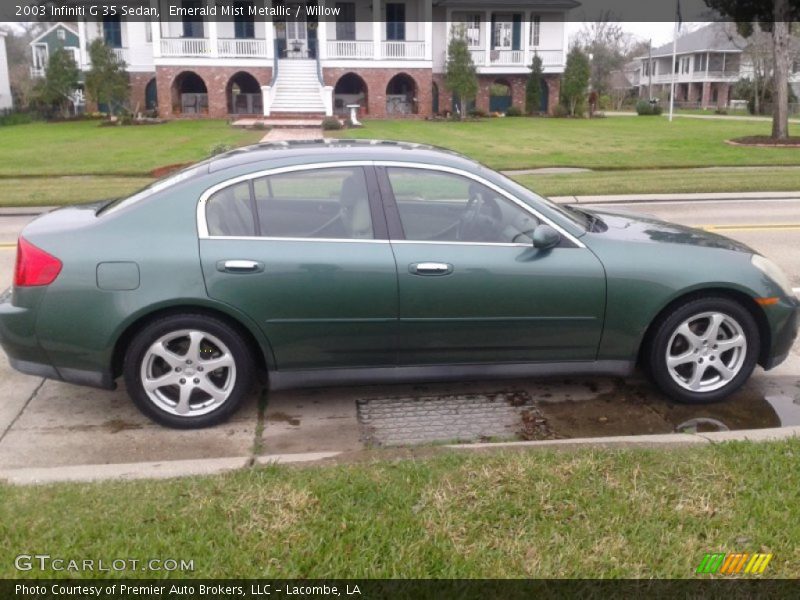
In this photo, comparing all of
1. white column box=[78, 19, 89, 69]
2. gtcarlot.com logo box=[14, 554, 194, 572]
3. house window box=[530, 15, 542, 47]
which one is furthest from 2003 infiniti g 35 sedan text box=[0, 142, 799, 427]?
house window box=[530, 15, 542, 47]

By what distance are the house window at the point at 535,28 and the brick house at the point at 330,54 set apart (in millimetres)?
53

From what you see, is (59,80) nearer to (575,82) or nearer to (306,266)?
(575,82)

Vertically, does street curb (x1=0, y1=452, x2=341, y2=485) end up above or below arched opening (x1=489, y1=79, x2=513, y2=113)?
below

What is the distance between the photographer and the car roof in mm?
4918

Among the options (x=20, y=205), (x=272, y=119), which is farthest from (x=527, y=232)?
(x=272, y=119)

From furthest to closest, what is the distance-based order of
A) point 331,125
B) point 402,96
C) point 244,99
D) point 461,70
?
point 402,96, point 244,99, point 461,70, point 331,125

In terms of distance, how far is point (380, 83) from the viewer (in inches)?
1534

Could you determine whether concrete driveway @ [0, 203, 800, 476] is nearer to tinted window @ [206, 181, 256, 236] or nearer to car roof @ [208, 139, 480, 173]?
tinted window @ [206, 181, 256, 236]

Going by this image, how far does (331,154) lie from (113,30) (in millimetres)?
39769

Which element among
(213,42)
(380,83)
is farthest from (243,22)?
(380,83)

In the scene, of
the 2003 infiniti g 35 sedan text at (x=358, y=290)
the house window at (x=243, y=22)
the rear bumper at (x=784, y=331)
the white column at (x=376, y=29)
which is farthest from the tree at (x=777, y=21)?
the 2003 infiniti g 35 sedan text at (x=358, y=290)

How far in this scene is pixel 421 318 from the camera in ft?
15.5

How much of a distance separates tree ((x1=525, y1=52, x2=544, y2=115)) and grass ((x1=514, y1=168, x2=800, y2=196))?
24.3 m

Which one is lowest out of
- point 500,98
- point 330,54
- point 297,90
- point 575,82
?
point 500,98
